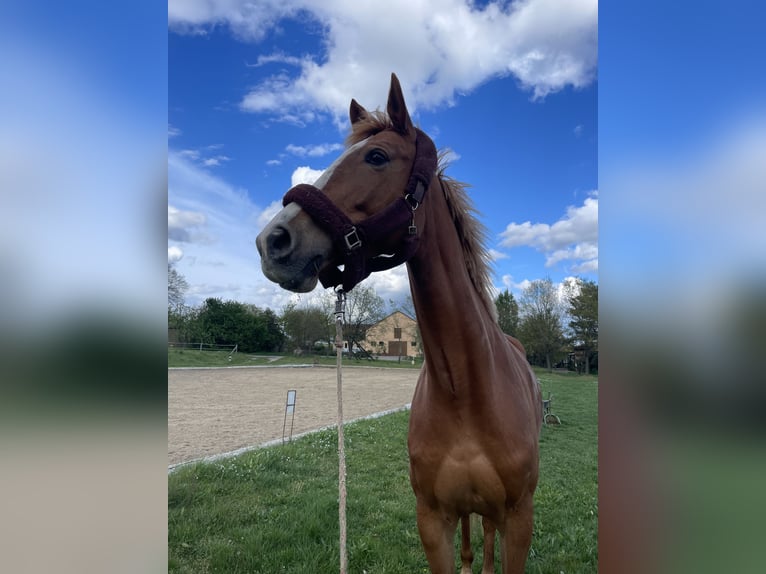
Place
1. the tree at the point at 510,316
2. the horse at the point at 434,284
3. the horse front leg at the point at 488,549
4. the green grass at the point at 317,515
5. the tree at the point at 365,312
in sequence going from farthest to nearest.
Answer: the tree at the point at 365,312
the tree at the point at 510,316
the green grass at the point at 317,515
the horse front leg at the point at 488,549
the horse at the point at 434,284

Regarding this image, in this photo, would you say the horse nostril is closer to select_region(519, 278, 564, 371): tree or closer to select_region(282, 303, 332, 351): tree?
select_region(519, 278, 564, 371): tree

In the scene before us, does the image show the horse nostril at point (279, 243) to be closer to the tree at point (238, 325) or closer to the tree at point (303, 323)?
the tree at point (238, 325)

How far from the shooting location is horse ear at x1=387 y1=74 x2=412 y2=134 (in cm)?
195

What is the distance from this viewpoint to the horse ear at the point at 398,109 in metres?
1.95

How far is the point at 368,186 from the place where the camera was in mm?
1829

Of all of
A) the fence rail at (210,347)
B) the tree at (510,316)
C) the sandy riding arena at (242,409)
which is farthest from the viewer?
the fence rail at (210,347)

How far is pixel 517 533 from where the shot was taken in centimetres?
231

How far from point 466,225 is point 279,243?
45.1 inches

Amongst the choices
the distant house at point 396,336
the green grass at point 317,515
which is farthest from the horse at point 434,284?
the distant house at point 396,336

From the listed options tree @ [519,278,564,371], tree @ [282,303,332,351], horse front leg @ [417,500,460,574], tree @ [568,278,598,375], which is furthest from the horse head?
tree @ [282,303,332,351]

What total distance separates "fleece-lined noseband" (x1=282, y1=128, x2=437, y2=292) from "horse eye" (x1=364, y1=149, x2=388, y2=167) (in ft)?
0.49

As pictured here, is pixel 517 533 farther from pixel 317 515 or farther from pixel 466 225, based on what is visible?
pixel 317 515

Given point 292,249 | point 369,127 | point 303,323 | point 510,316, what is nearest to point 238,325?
point 303,323

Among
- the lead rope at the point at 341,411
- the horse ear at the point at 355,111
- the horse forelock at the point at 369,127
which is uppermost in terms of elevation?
the horse ear at the point at 355,111
